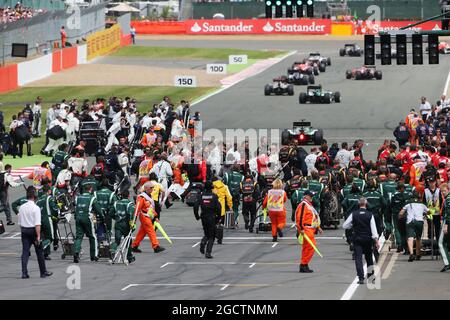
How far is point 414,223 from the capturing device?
24734mm

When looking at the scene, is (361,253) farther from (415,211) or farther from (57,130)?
(57,130)

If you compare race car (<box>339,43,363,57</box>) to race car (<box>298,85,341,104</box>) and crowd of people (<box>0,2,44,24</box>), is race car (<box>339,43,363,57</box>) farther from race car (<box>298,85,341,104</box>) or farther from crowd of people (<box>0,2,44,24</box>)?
race car (<box>298,85,341,104</box>)


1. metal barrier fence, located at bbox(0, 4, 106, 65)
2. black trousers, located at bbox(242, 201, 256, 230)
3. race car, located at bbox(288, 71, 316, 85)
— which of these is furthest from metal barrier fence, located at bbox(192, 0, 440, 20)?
black trousers, located at bbox(242, 201, 256, 230)

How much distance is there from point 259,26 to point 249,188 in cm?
7556

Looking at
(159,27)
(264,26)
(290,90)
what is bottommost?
(290,90)

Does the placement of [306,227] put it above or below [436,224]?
above

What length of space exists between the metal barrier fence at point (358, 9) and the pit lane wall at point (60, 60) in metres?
17.6

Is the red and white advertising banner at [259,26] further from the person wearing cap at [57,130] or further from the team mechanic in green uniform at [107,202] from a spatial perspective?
the team mechanic in green uniform at [107,202]

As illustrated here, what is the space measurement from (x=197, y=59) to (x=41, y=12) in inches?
441

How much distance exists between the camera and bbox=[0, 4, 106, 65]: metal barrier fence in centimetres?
6631

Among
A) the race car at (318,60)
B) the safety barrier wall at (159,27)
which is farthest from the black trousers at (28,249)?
the safety barrier wall at (159,27)

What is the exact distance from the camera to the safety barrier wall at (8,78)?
2518 inches

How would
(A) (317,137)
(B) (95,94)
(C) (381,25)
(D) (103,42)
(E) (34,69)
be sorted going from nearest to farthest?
(A) (317,137), (B) (95,94), (E) (34,69), (D) (103,42), (C) (381,25)

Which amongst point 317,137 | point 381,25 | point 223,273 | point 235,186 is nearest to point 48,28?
point 381,25
